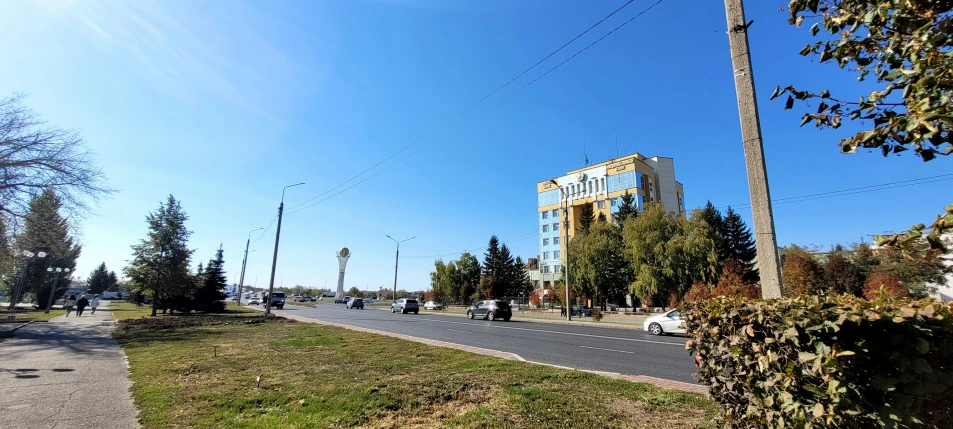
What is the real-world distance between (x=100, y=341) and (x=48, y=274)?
131 ft

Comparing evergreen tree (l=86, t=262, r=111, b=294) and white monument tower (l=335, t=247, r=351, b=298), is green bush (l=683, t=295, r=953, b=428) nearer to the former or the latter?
white monument tower (l=335, t=247, r=351, b=298)

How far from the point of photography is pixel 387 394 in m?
6.31

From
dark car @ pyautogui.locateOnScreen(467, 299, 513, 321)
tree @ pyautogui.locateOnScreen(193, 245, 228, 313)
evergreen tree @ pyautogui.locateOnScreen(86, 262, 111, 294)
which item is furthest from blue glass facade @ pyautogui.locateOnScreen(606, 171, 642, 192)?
evergreen tree @ pyautogui.locateOnScreen(86, 262, 111, 294)

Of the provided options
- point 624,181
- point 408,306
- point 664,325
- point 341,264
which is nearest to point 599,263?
point 408,306

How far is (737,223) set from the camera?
182 feet

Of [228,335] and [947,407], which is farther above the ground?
[947,407]

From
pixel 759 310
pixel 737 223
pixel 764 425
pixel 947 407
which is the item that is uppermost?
pixel 737 223

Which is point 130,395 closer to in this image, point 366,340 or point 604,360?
point 366,340

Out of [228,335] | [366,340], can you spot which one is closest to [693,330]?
[366,340]

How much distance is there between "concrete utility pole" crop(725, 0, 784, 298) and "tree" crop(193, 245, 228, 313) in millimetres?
37980

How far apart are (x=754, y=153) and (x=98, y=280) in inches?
4409

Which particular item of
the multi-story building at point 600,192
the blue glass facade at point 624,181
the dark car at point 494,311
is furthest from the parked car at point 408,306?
the blue glass facade at point 624,181

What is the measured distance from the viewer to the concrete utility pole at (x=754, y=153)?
406 cm

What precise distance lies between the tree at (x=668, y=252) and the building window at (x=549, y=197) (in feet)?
139
